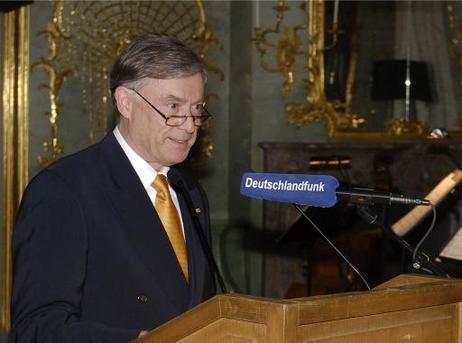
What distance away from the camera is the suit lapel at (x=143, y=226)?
256 centimetres

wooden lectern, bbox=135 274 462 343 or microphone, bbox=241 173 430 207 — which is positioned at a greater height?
microphone, bbox=241 173 430 207

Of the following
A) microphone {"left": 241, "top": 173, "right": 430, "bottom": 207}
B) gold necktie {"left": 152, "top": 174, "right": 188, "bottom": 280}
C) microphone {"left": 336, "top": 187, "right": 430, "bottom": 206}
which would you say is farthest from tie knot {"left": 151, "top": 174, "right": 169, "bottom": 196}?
microphone {"left": 336, "top": 187, "right": 430, "bottom": 206}

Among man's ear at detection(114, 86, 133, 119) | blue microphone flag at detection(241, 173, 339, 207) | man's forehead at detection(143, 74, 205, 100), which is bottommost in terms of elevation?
blue microphone flag at detection(241, 173, 339, 207)

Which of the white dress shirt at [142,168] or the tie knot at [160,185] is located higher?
the white dress shirt at [142,168]

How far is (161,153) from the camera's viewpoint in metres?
2.68

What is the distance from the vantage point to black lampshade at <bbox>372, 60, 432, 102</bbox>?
7.17 meters

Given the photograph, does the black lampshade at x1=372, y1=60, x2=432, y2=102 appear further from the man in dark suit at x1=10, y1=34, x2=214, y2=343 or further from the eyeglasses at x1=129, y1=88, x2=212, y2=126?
the eyeglasses at x1=129, y1=88, x2=212, y2=126

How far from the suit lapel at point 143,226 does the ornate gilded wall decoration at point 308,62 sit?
4498 mm

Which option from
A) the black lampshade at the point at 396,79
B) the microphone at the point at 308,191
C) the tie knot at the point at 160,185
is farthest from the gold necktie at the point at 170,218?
the black lampshade at the point at 396,79

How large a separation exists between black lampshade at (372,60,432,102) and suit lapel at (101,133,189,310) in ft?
15.5

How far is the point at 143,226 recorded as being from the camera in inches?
103

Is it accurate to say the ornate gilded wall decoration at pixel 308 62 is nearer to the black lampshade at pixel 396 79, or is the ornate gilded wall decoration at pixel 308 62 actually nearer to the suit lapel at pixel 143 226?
the black lampshade at pixel 396 79

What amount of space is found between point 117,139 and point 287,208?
4.32m

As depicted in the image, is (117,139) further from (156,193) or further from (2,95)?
(2,95)
